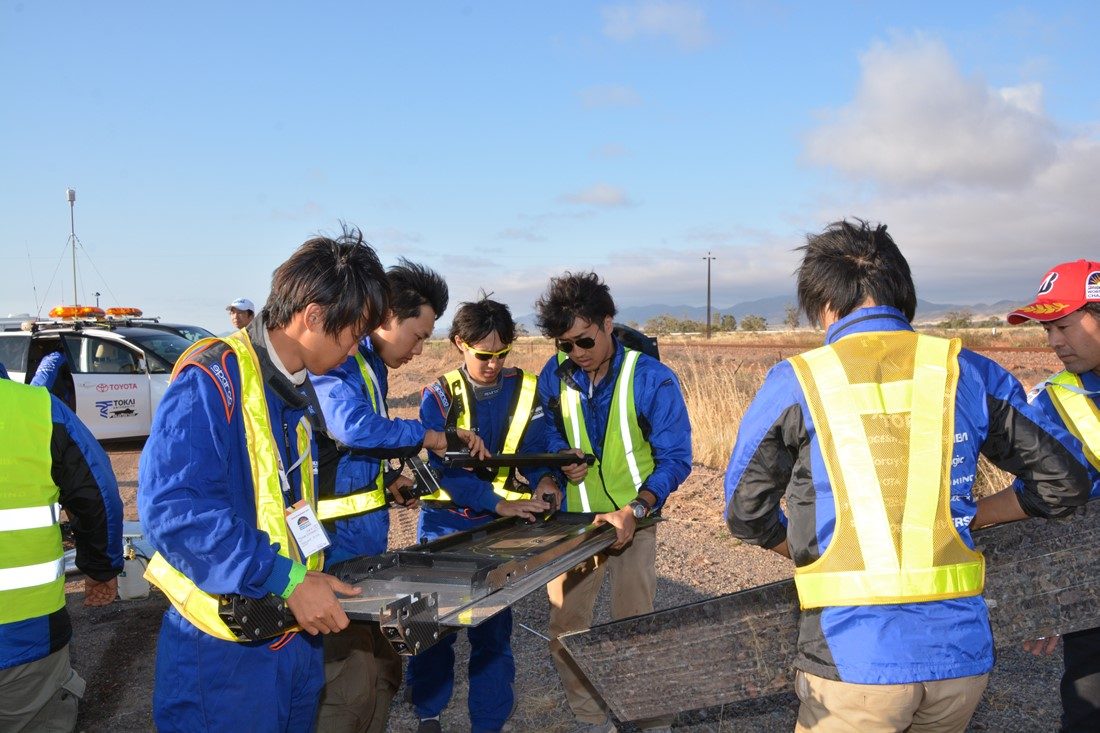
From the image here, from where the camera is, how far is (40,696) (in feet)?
9.62

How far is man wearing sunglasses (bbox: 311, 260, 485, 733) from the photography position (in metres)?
3.38

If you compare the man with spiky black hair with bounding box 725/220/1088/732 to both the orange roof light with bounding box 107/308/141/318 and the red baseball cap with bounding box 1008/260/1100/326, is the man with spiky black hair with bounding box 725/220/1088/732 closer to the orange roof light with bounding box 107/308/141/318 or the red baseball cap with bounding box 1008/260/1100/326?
the red baseball cap with bounding box 1008/260/1100/326

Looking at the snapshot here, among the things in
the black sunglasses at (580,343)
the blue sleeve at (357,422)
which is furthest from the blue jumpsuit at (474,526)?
the blue sleeve at (357,422)

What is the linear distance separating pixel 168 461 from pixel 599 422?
2.34 meters

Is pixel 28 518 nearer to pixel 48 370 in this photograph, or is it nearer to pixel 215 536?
pixel 215 536

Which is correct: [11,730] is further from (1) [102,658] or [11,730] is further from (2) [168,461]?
(1) [102,658]

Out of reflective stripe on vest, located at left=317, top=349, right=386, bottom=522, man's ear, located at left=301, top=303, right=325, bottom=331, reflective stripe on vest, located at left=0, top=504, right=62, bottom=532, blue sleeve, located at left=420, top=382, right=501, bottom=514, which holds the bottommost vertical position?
blue sleeve, located at left=420, top=382, right=501, bottom=514

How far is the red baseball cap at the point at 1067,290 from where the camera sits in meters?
3.02

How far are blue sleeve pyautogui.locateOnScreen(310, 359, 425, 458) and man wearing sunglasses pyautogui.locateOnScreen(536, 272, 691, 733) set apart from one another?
0.85 meters

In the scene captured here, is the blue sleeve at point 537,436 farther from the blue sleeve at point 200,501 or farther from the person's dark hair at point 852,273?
the blue sleeve at point 200,501

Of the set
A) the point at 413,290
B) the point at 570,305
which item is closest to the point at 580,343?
the point at 570,305

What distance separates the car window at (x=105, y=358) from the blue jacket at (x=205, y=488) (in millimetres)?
11526

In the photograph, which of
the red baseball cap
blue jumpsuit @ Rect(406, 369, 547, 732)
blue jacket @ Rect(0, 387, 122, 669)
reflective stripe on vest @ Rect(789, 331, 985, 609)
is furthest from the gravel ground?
the red baseball cap

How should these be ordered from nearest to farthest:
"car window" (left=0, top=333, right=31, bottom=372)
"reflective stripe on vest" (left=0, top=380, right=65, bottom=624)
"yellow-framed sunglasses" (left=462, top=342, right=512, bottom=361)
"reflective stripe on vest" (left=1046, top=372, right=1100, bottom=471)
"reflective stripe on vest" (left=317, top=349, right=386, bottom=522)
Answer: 1. "reflective stripe on vest" (left=0, top=380, right=65, bottom=624)
2. "reflective stripe on vest" (left=1046, top=372, right=1100, bottom=471)
3. "reflective stripe on vest" (left=317, top=349, right=386, bottom=522)
4. "yellow-framed sunglasses" (left=462, top=342, right=512, bottom=361)
5. "car window" (left=0, top=333, right=31, bottom=372)
